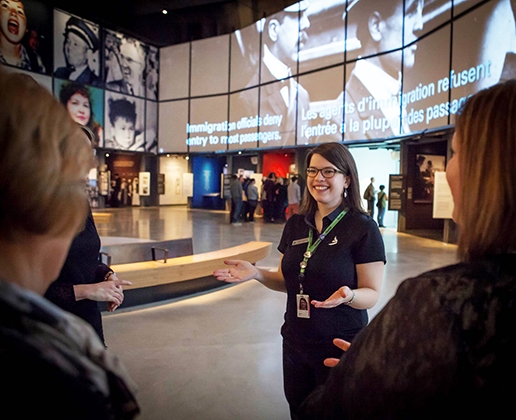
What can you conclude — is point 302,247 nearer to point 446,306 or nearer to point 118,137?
point 446,306

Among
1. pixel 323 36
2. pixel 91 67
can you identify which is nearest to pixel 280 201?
pixel 323 36

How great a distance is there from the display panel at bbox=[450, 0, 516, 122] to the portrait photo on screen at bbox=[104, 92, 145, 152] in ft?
54.1

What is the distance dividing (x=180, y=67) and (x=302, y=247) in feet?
74.8

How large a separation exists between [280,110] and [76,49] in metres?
10.3

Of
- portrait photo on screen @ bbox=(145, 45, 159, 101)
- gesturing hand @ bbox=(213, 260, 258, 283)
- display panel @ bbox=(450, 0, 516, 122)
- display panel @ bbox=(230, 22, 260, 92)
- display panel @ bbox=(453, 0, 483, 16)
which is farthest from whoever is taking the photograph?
portrait photo on screen @ bbox=(145, 45, 159, 101)

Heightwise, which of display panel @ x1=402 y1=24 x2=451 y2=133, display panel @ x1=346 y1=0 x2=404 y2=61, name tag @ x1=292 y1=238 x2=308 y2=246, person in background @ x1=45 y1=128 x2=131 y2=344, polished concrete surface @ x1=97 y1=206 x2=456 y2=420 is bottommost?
polished concrete surface @ x1=97 y1=206 x2=456 y2=420

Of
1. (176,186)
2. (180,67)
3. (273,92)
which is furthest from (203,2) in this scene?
(176,186)

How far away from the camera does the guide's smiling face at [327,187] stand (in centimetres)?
205

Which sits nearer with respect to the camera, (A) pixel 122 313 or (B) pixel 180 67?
(A) pixel 122 313

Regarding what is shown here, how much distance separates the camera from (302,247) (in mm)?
2027

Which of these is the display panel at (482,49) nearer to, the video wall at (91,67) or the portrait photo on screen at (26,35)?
the video wall at (91,67)

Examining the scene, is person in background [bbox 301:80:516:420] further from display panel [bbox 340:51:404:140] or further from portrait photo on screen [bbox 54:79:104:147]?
portrait photo on screen [bbox 54:79:104:147]

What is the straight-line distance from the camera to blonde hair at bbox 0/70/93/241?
60 centimetres

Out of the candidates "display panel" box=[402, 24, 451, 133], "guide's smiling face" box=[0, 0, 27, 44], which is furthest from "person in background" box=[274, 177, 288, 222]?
"guide's smiling face" box=[0, 0, 27, 44]
